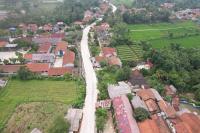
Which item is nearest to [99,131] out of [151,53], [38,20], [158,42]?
[151,53]

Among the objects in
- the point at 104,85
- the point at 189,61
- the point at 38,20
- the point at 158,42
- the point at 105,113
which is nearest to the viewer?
the point at 105,113

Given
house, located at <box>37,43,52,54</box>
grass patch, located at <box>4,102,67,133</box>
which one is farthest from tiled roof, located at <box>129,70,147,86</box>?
house, located at <box>37,43,52,54</box>

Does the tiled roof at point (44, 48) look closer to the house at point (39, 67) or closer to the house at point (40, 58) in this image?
the house at point (40, 58)

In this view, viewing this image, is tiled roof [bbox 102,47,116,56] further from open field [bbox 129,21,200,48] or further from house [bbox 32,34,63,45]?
house [bbox 32,34,63,45]

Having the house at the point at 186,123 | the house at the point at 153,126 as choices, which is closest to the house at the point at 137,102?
the house at the point at 153,126

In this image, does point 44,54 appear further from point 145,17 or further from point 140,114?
point 145,17

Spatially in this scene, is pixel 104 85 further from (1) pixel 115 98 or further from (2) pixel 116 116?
(2) pixel 116 116

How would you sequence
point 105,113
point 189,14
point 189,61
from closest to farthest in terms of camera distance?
point 105,113 → point 189,61 → point 189,14
